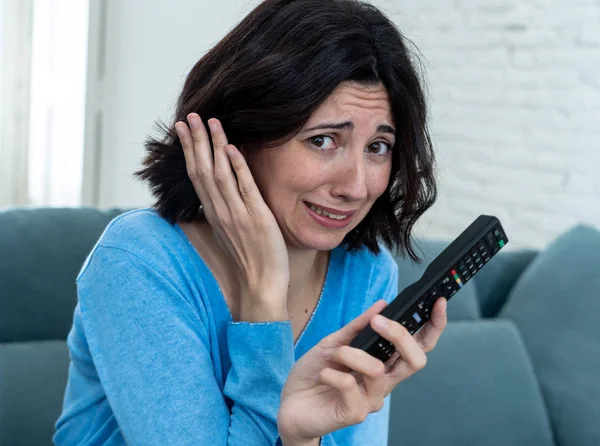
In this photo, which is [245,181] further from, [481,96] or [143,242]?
[481,96]

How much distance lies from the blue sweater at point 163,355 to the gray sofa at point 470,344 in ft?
0.91

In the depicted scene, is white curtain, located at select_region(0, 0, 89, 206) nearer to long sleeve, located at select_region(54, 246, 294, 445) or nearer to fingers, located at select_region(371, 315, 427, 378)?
long sleeve, located at select_region(54, 246, 294, 445)

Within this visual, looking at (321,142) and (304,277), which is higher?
(321,142)

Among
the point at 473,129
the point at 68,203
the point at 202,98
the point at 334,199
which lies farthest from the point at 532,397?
the point at 68,203

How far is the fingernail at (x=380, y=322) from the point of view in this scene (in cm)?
91

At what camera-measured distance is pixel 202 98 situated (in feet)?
3.70

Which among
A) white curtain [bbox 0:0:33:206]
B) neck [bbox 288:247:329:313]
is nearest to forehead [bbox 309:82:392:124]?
neck [bbox 288:247:329:313]

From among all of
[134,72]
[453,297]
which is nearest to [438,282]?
[453,297]

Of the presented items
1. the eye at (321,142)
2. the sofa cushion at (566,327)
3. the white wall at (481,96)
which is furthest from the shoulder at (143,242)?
the white wall at (481,96)

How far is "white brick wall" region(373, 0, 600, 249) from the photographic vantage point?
2.61 meters

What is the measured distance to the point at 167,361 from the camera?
3.37 ft

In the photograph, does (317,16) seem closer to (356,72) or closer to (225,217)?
(356,72)

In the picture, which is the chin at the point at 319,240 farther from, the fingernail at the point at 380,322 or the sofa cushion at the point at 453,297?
the sofa cushion at the point at 453,297

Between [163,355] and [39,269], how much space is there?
538mm
